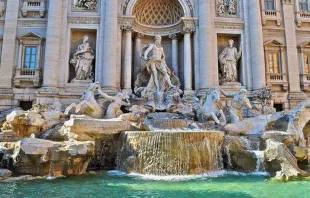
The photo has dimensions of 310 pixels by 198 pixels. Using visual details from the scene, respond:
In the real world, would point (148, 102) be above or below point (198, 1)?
below

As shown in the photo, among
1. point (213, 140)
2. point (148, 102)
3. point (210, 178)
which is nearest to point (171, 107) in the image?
point (148, 102)

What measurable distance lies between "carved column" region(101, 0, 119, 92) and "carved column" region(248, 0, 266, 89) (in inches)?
330

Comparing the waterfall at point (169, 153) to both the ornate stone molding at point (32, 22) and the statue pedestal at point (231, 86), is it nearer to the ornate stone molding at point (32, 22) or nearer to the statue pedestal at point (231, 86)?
the statue pedestal at point (231, 86)

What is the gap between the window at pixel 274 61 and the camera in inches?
730

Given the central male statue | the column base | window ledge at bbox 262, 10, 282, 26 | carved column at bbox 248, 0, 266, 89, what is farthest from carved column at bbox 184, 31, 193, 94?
the column base

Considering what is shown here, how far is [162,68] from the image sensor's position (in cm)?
1630

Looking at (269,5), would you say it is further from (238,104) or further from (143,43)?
(238,104)

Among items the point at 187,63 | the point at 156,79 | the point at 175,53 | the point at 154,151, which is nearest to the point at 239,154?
the point at 154,151

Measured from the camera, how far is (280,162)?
29.8 ft

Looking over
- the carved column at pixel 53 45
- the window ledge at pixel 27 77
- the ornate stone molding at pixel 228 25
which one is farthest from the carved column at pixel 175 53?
the window ledge at pixel 27 77

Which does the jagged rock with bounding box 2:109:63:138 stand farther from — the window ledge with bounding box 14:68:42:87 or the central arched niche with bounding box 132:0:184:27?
the central arched niche with bounding box 132:0:184:27

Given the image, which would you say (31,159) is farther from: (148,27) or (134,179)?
(148,27)

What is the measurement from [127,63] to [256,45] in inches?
316

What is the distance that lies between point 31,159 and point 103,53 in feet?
29.8
